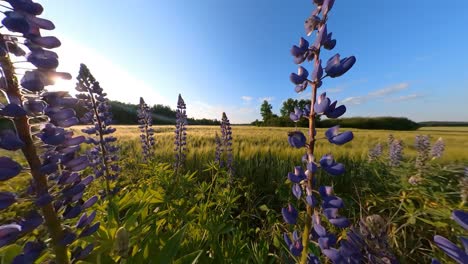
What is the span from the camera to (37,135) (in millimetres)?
882

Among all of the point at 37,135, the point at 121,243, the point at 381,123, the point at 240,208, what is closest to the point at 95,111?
the point at 37,135

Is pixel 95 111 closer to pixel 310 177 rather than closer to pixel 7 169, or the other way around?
pixel 7 169

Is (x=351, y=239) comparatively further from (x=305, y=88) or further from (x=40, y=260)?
(x=40, y=260)

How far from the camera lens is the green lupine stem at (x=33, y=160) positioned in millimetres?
795

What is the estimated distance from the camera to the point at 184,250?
1644mm

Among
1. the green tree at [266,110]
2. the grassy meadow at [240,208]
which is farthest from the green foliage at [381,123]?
the grassy meadow at [240,208]

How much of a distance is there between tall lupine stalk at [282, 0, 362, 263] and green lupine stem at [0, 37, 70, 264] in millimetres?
970

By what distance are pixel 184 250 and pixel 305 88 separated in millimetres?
1408

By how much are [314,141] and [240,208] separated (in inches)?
132

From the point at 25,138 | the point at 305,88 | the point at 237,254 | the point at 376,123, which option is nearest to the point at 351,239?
the point at 305,88

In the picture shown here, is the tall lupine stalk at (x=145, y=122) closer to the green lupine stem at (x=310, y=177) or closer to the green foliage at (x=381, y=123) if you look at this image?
the green lupine stem at (x=310, y=177)

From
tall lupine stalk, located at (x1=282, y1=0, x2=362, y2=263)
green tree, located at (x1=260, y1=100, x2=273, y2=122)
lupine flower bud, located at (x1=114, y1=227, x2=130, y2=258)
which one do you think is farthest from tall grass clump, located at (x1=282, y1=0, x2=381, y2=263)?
green tree, located at (x1=260, y1=100, x2=273, y2=122)

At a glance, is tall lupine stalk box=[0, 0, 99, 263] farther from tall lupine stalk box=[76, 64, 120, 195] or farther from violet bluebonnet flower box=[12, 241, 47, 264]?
tall lupine stalk box=[76, 64, 120, 195]

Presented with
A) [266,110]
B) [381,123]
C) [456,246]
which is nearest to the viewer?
[456,246]
